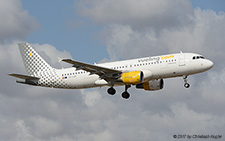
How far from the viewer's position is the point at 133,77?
160 feet

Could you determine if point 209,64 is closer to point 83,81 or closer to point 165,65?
point 165,65

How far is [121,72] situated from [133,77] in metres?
2.19

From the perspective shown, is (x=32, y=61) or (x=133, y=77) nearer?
(x=133, y=77)

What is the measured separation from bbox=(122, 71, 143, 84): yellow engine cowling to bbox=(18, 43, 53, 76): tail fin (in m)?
11.9

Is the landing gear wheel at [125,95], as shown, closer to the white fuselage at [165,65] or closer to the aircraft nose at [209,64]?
the white fuselage at [165,65]

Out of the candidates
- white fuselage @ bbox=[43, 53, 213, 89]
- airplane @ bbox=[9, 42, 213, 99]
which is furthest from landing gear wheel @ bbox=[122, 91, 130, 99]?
white fuselage @ bbox=[43, 53, 213, 89]

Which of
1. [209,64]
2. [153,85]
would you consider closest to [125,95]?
[153,85]

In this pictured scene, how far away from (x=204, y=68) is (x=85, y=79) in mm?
14587

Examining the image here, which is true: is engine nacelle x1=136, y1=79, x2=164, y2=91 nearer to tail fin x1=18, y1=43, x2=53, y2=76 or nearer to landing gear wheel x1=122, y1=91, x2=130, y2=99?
landing gear wheel x1=122, y1=91, x2=130, y2=99

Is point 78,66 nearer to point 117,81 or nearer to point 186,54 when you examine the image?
point 117,81

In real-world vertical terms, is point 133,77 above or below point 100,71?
below

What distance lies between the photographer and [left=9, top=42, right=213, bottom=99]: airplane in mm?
48531

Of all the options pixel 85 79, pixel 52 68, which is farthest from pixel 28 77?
pixel 85 79

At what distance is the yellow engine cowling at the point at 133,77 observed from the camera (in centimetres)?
4841
